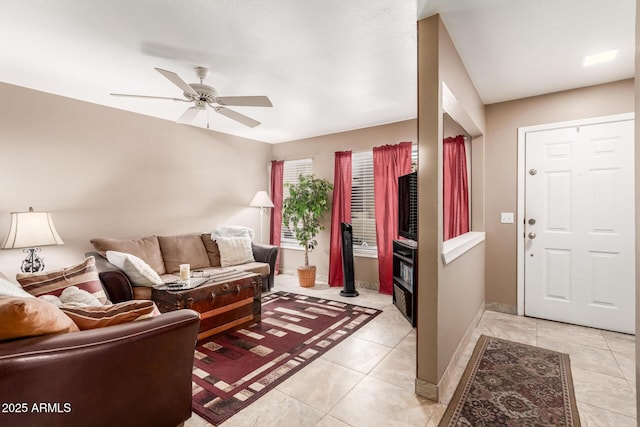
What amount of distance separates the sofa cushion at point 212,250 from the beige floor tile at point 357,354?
2352 millimetres

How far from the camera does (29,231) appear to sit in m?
2.66

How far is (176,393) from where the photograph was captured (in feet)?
5.00

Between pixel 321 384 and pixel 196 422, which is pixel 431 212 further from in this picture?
pixel 196 422

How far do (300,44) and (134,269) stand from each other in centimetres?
257

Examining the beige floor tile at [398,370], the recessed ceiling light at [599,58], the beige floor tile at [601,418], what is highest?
the recessed ceiling light at [599,58]

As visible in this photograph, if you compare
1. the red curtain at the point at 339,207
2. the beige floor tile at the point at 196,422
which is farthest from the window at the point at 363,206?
the beige floor tile at the point at 196,422

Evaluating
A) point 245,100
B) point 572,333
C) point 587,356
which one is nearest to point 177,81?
point 245,100

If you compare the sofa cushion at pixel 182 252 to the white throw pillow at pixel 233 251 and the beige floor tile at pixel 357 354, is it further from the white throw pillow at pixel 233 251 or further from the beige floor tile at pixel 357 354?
the beige floor tile at pixel 357 354

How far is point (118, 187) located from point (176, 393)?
3.11 m

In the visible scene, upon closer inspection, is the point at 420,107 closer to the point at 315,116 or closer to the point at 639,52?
the point at 639,52

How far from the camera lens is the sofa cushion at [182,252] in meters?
3.86

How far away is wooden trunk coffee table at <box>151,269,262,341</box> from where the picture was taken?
8.54 ft

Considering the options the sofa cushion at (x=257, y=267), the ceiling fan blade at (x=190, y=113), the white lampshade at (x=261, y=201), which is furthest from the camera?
the white lampshade at (x=261, y=201)

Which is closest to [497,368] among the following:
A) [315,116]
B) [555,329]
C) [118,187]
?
[555,329]
